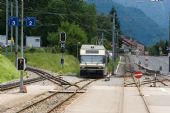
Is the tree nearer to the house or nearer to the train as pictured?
the house

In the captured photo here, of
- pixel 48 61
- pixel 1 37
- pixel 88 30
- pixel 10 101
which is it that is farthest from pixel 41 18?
pixel 10 101

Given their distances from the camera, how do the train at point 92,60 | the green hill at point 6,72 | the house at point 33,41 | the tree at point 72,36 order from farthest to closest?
the house at point 33,41
the tree at point 72,36
the train at point 92,60
the green hill at point 6,72

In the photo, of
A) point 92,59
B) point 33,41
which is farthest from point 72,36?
point 92,59

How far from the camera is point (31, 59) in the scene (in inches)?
3184

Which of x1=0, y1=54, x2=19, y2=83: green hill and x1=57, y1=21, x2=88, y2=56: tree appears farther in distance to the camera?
x1=57, y1=21, x2=88, y2=56: tree

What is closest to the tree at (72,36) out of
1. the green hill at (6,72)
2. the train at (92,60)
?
the train at (92,60)

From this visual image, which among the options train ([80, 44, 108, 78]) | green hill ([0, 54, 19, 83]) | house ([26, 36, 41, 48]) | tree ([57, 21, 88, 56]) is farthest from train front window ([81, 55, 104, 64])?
house ([26, 36, 41, 48])

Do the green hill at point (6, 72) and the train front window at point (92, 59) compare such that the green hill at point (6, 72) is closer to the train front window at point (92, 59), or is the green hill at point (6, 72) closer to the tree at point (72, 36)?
the train front window at point (92, 59)

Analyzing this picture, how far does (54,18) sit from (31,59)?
54.8 m

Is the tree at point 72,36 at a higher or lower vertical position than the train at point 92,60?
higher

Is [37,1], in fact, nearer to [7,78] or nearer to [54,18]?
[54,18]

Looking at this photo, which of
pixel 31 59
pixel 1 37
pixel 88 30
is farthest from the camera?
pixel 88 30

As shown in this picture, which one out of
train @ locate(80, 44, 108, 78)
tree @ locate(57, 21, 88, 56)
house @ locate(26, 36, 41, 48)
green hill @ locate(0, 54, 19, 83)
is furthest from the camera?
house @ locate(26, 36, 41, 48)

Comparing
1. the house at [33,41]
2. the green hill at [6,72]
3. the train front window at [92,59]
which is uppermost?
the house at [33,41]
